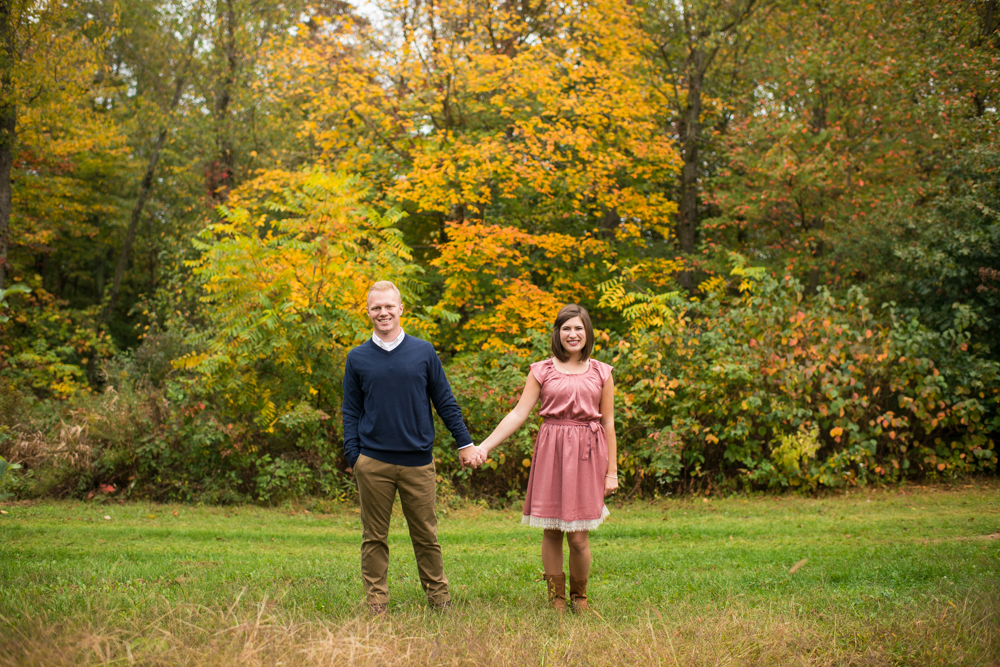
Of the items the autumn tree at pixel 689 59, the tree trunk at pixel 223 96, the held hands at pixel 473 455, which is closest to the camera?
the held hands at pixel 473 455

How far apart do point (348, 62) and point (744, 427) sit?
31.9 ft

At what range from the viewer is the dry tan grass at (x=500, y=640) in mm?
3693

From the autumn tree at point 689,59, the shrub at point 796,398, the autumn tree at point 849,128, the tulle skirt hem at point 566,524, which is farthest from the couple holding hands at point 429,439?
the autumn tree at point 689,59

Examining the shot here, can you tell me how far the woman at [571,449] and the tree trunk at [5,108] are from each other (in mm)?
13177

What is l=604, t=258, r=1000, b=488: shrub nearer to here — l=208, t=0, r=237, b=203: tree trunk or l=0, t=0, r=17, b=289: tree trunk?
l=0, t=0, r=17, b=289: tree trunk

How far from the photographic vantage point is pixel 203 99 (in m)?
24.6

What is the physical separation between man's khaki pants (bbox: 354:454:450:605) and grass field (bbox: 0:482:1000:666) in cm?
24

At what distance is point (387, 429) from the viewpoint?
448cm

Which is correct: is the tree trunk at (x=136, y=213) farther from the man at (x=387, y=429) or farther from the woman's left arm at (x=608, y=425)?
the woman's left arm at (x=608, y=425)

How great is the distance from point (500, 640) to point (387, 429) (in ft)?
4.25

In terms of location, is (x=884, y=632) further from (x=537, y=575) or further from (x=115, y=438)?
(x=115, y=438)

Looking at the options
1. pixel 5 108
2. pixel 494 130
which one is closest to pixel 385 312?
pixel 494 130

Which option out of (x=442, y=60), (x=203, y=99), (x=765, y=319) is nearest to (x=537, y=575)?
(x=765, y=319)

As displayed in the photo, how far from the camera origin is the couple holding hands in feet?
14.7
